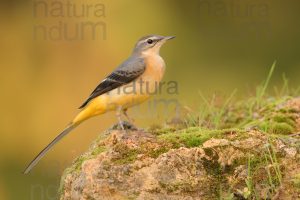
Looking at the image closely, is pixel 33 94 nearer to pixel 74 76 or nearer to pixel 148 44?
pixel 74 76

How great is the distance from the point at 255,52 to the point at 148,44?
6535mm

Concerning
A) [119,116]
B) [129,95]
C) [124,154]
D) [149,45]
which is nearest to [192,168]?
[124,154]

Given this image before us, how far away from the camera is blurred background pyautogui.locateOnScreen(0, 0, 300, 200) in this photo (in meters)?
13.7

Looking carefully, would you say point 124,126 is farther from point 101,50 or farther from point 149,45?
point 101,50

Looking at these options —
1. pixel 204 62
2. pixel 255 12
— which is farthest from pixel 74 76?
pixel 255 12

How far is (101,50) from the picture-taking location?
15.6 metres

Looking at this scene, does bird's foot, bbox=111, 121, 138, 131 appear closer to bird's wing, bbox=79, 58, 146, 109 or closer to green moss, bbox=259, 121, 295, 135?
bird's wing, bbox=79, 58, 146, 109

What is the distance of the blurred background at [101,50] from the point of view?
13695mm

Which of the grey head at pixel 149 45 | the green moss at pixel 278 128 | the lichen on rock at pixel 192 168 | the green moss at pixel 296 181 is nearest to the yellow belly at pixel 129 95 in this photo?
the grey head at pixel 149 45

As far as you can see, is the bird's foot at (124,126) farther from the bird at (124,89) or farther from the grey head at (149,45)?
the grey head at (149,45)

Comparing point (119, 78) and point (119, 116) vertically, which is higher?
point (119, 78)

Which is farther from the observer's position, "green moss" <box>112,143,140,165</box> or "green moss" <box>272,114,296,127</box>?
"green moss" <box>272,114,296,127</box>

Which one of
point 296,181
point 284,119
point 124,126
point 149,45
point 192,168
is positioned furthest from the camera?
point 149,45

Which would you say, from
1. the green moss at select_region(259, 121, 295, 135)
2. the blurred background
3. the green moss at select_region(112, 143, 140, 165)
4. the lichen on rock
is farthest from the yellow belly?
the blurred background
